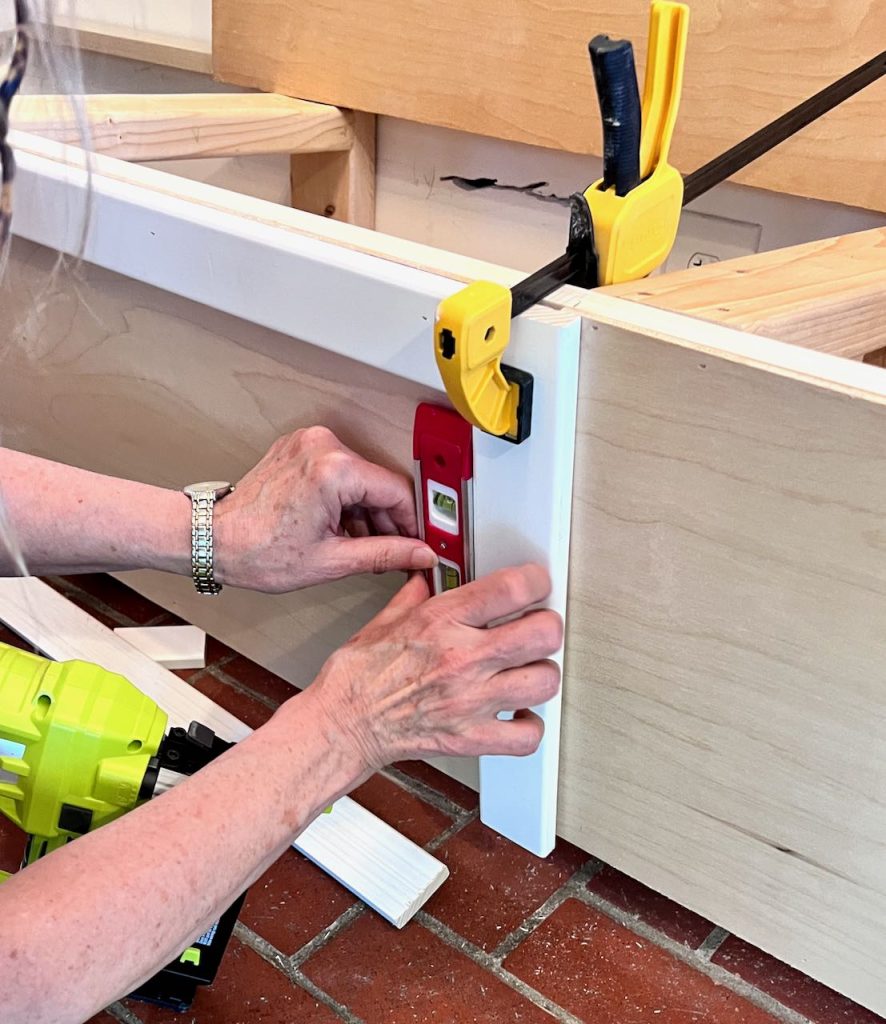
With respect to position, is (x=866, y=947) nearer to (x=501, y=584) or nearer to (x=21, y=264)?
(x=501, y=584)

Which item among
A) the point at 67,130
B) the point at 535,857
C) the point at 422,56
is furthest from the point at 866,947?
the point at 422,56

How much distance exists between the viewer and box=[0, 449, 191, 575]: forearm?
0.71 m

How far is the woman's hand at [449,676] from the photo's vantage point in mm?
581

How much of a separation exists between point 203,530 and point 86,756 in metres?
0.16

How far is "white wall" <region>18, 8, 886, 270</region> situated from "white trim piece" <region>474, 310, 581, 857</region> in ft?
1.54

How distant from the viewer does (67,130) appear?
76 centimetres

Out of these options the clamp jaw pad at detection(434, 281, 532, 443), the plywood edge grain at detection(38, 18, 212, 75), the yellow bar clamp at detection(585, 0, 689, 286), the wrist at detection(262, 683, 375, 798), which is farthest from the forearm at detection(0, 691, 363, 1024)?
the plywood edge grain at detection(38, 18, 212, 75)

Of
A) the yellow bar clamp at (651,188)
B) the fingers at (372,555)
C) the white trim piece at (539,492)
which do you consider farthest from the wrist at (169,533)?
the yellow bar clamp at (651,188)

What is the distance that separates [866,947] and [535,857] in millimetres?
242

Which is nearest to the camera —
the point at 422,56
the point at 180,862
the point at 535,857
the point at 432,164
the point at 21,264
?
the point at 180,862

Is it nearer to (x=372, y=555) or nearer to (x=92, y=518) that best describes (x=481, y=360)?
(x=372, y=555)

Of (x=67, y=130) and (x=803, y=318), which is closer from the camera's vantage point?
(x=803, y=318)

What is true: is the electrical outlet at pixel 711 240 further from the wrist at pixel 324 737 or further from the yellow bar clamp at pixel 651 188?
the wrist at pixel 324 737

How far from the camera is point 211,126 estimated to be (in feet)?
3.51
